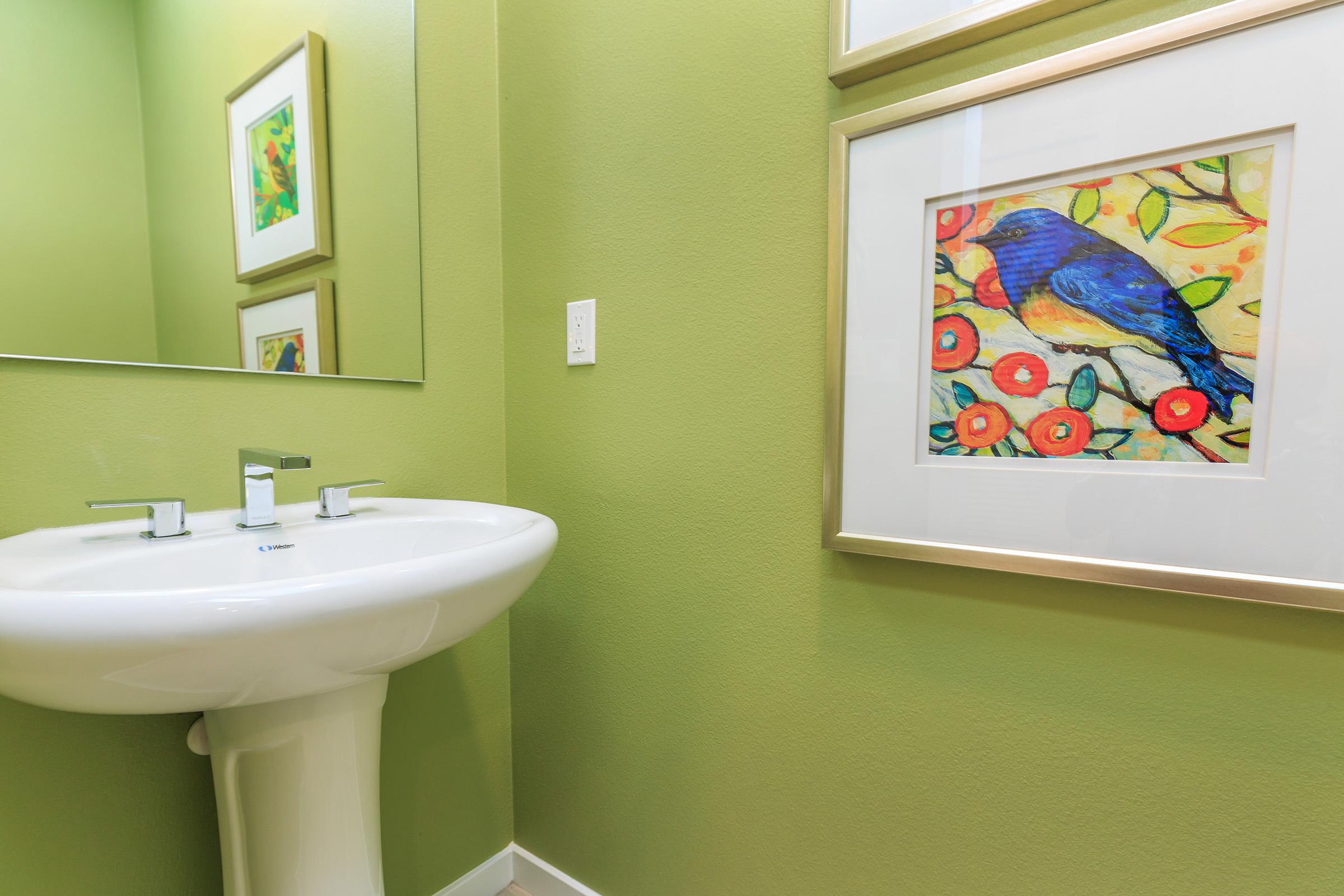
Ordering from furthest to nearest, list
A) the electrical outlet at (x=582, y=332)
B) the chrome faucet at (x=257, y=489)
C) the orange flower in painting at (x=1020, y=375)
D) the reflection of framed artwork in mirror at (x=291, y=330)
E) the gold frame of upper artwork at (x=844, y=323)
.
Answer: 1. the electrical outlet at (x=582, y=332)
2. the reflection of framed artwork in mirror at (x=291, y=330)
3. the chrome faucet at (x=257, y=489)
4. the orange flower in painting at (x=1020, y=375)
5. the gold frame of upper artwork at (x=844, y=323)

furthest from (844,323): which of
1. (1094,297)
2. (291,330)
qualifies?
(291,330)

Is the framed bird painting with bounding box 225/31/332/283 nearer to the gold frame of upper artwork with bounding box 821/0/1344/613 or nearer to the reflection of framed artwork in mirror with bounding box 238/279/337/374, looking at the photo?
the reflection of framed artwork in mirror with bounding box 238/279/337/374

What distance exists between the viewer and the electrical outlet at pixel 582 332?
105cm

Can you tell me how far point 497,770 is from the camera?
121 centimetres

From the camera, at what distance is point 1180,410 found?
608 millimetres

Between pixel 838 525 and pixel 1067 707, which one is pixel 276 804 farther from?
pixel 1067 707

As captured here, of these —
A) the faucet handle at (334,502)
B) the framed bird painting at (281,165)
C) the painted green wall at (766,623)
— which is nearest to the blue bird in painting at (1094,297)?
the painted green wall at (766,623)

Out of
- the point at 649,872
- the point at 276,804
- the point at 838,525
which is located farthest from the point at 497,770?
the point at 838,525

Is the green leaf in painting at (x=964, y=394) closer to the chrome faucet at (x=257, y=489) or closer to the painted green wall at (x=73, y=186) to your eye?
the chrome faucet at (x=257, y=489)

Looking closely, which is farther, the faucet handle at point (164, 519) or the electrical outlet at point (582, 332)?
the electrical outlet at point (582, 332)

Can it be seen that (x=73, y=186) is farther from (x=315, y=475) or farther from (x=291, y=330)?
(x=315, y=475)

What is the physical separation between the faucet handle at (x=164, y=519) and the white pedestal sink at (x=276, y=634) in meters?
0.03

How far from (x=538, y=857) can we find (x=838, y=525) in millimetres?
937

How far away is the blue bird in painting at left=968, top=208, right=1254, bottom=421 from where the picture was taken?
0.60 meters
